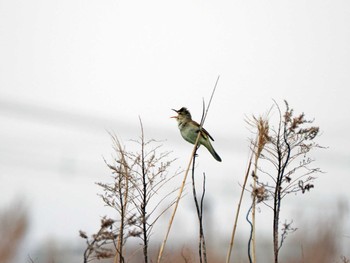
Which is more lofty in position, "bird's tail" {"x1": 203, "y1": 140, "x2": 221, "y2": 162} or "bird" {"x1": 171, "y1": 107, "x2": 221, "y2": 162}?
"bird" {"x1": 171, "y1": 107, "x2": 221, "y2": 162}

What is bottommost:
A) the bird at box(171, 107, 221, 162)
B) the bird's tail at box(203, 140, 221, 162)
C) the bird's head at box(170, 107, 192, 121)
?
the bird's tail at box(203, 140, 221, 162)

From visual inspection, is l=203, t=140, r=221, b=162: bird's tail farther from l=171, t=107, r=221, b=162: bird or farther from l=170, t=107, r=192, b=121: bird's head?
l=170, t=107, r=192, b=121: bird's head

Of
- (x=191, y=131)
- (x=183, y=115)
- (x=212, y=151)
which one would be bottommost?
(x=212, y=151)

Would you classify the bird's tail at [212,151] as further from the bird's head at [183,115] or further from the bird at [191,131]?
the bird's head at [183,115]

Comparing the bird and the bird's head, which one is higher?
the bird's head

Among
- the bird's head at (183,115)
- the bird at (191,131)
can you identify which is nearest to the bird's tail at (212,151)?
the bird at (191,131)

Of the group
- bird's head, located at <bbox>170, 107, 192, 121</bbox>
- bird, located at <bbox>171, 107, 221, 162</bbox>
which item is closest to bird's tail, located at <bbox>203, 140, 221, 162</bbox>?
bird, located at <bbox>171, 107, 221, 162</bbox>

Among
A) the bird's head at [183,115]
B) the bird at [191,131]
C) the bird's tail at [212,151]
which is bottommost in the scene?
the bird's tail at [212,151]

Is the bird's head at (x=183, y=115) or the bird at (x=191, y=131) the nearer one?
the bird at (x=191, y=131)

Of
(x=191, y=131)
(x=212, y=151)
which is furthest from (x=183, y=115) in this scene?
(x=212, y=151)

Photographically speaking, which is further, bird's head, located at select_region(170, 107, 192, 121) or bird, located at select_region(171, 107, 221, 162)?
bird's head, located at select_region(170, 107, 192, 121)

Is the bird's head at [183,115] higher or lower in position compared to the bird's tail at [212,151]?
higher

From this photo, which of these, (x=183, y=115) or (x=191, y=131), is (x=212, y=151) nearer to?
(x=191, y=131)

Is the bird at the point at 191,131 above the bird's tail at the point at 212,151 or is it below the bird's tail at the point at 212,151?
above
